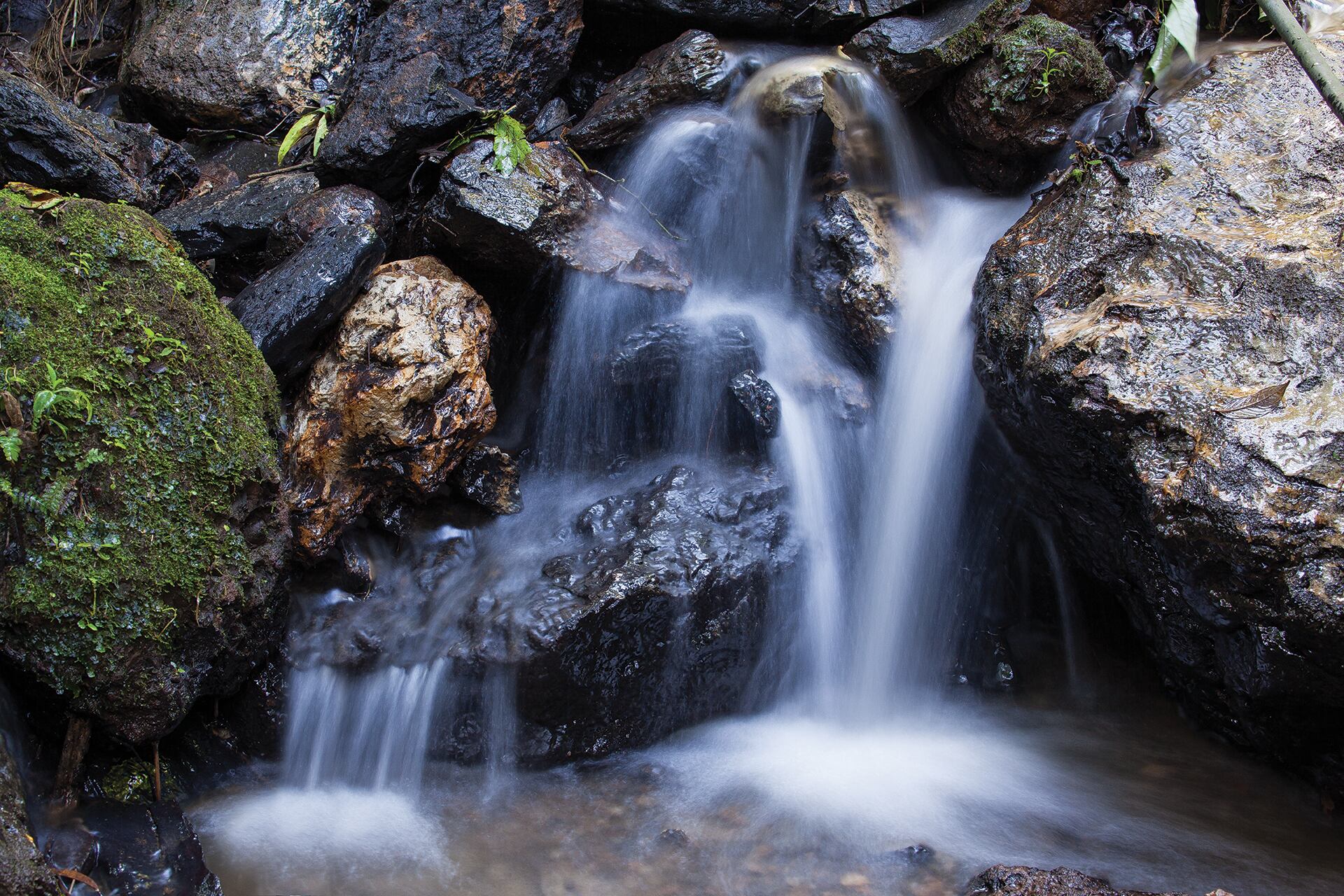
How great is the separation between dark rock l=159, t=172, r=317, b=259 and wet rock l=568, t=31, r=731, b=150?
5.84 ft

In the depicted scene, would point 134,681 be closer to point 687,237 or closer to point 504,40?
point 687,237

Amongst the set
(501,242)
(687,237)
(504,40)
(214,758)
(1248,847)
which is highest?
(504,40)

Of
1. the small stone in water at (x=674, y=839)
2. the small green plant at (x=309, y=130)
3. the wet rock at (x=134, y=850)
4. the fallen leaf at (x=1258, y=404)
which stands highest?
the small green plant at (x=309, y=130)

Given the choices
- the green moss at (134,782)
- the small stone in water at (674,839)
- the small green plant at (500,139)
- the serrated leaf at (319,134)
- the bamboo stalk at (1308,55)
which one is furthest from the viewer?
the serrated leaf at (319,134)

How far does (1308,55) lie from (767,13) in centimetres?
432

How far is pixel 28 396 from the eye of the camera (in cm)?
308

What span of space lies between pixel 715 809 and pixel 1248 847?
222cm

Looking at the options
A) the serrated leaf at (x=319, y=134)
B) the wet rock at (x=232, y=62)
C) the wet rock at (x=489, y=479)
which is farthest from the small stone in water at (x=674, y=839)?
the wet rock at (x=232, y=62)

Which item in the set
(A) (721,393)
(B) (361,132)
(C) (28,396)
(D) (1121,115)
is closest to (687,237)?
(A) (721,393)

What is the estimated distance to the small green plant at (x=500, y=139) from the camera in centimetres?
479

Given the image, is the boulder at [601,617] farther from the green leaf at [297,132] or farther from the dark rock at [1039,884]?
the green leaf at [297,132]

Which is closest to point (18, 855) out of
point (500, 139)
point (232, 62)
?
point (500, 139)

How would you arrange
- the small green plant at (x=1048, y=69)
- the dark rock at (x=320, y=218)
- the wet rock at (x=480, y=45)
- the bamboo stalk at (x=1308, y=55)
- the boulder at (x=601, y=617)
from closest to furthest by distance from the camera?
the bamboo stalk at (x=1308, y=55), the boulder at (x=601, y=617), the dark rock at (x=320, y=218), the small green plant at (x=1048, y=69), the wet rock at (x=480, y=45)

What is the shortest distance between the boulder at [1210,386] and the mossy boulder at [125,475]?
346cm
